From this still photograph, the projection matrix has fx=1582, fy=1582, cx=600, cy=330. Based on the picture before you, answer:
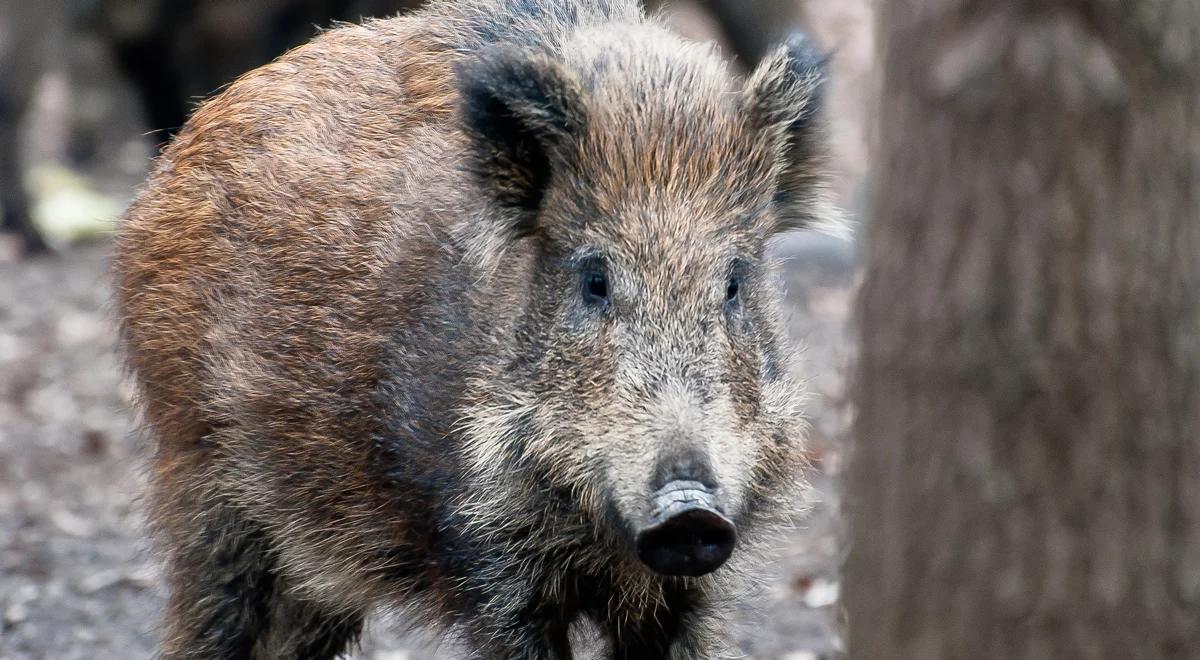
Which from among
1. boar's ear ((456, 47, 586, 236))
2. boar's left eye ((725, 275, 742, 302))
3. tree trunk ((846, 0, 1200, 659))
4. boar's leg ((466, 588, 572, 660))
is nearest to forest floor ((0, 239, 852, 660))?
boar's leg ((466, 588, 572, 660))

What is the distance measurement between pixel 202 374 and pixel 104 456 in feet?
12.9

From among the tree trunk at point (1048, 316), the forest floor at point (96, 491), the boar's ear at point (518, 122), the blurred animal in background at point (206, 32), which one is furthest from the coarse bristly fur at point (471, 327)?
the blurred animal in background at point (206, 32)

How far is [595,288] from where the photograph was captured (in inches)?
144

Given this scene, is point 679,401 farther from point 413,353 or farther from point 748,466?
point 413,353

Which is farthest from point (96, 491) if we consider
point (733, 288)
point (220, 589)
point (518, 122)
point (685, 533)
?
point (685, 533)

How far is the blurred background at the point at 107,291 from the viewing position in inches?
239

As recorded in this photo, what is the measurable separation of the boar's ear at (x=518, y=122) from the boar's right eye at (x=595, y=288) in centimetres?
29

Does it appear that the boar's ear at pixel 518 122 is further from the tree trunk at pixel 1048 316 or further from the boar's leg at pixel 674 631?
the tree trunk at pixel 1048 316

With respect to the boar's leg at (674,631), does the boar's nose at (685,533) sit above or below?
above

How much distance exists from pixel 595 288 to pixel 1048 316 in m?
1.56

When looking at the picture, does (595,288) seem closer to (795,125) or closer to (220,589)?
(795,125)

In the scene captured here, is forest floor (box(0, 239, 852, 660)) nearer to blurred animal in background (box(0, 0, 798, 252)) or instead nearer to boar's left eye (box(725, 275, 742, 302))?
boar's left eye (box(725, 275, 742, 302))

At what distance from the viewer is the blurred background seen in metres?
6.07

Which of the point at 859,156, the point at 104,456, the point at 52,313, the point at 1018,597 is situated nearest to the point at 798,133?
the point at 1018,597
